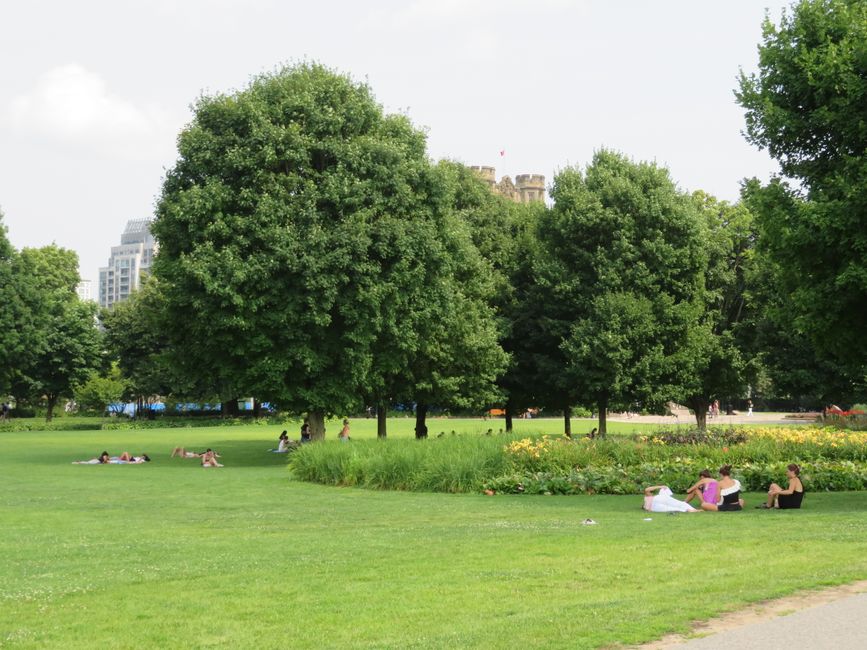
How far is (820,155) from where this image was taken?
22.1 metres

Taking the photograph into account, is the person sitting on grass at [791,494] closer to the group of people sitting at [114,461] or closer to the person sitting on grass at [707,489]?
the person sitting on grass at [707,489]

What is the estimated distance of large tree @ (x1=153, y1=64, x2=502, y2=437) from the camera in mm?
33594

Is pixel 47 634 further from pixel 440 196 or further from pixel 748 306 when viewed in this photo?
pixel 748 306

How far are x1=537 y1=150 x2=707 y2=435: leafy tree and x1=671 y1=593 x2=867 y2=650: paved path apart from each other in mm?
33359

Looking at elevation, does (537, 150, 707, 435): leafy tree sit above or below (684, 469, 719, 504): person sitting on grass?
above

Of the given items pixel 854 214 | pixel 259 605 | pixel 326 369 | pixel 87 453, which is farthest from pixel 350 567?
pixel 87 453

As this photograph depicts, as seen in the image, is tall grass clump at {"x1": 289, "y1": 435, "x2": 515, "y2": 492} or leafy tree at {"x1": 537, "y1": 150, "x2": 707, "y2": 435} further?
leafy tree at {"x1": 537, "y1": 150, "x2": 707, "y2": 435}

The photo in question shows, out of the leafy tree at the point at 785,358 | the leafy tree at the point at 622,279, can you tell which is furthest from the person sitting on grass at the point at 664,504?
the leafy tree at the point at 785,358

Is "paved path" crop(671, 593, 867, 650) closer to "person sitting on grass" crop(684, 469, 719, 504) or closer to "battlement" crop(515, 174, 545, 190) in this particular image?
"person sitting on grass" crop(684, 469, 719, 504)

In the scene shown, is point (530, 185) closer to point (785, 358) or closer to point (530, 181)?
point (530, 181)

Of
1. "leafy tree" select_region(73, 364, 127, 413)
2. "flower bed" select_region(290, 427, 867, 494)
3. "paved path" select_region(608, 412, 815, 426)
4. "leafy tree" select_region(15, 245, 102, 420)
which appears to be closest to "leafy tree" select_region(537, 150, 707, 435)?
"flower bed" select_region(290, 427, 867, 494)

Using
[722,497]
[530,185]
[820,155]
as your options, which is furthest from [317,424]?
[530,185]

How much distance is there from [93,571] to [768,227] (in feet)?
52.6

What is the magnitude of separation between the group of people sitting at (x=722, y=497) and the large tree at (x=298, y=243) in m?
16.5
